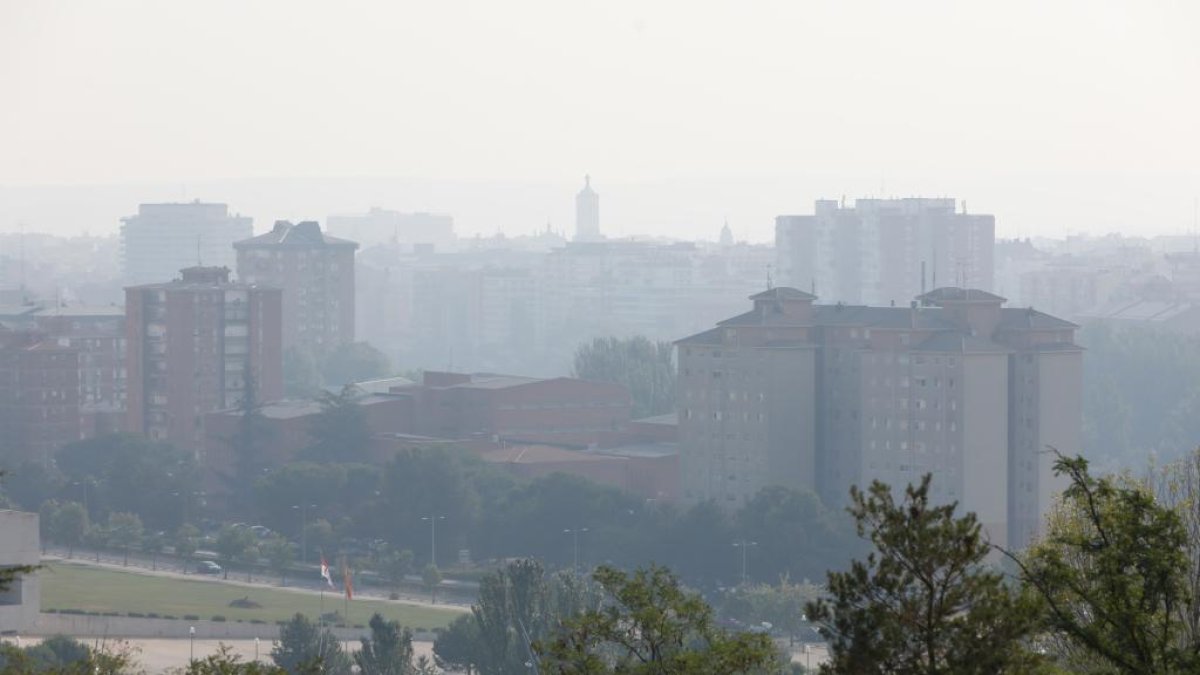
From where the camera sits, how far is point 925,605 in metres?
14.0

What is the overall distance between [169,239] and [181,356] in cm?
9882

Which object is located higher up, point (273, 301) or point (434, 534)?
point (273, 301)

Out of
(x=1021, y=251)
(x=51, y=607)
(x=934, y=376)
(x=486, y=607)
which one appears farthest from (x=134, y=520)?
(x=1021, y=251)

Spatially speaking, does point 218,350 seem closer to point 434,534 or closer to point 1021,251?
point 434,534

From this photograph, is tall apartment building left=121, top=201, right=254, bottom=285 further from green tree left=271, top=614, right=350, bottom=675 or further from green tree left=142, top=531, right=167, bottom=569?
green tree left=271, top=614, right=350, bottom=675

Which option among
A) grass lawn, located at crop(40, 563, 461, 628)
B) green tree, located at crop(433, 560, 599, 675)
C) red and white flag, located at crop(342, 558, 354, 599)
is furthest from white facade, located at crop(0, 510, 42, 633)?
red and white flag, located at crop(342, 558, 354, 599)

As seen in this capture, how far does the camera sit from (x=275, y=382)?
82188mm

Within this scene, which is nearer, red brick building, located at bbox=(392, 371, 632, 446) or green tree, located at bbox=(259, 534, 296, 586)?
green tree, located at bbox=(259, 534, 296, 586)

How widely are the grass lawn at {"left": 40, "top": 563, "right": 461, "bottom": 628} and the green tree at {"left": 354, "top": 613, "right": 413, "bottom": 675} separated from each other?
12.5 meters

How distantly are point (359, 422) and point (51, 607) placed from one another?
22.6 m

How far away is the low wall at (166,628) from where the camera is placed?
4794 centimetres

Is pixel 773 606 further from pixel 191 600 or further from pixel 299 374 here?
pixel 299 374

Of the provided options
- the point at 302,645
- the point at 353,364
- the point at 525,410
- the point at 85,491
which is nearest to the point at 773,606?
the point at 302,645

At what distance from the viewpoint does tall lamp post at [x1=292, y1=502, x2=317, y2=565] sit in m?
61.5
